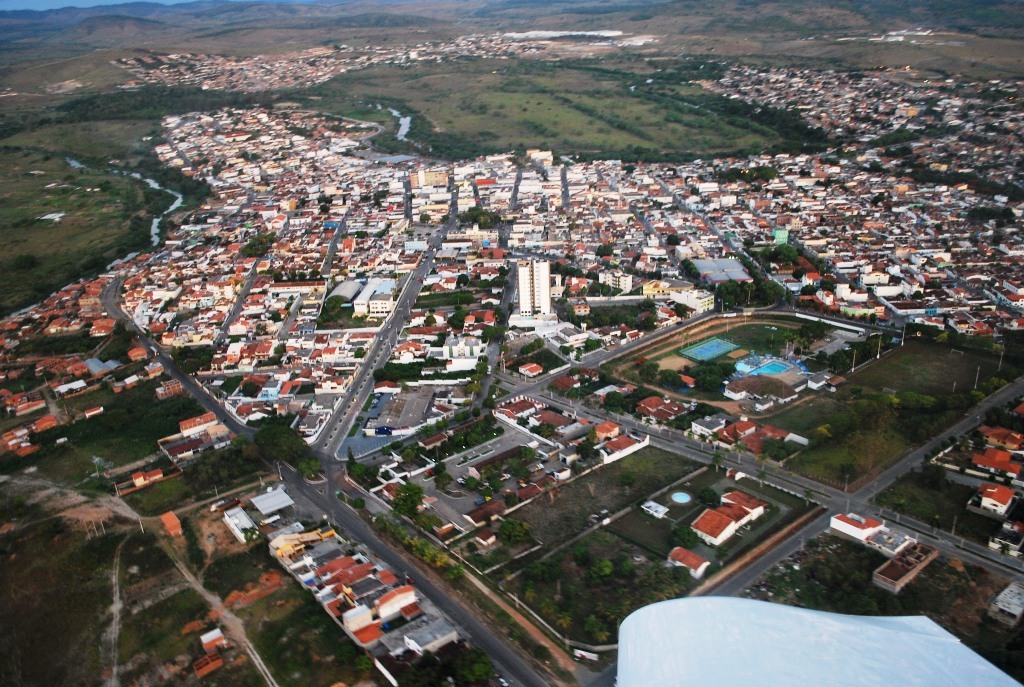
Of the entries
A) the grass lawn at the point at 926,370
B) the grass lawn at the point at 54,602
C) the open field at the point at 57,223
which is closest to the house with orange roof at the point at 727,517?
the grass lawn at the point at 926,370

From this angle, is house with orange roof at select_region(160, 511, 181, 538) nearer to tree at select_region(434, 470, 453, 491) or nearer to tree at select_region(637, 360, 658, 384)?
tree at select_region(434, 470, 453, 491)

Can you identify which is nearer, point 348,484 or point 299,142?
point 348,484

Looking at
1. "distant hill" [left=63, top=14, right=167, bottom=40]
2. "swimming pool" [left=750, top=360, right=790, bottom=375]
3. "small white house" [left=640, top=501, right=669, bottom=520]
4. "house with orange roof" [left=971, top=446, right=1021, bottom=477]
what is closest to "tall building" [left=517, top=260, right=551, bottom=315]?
"swimming pool" [left=750, top=360, right=790, bottom=375]

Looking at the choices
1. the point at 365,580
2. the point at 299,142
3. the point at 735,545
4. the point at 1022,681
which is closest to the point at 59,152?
the point at 299,142

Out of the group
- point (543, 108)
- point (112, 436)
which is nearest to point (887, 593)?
point (112, 436)

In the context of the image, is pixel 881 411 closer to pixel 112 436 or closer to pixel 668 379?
pixel 668 379

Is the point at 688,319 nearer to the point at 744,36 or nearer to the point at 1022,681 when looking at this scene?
the point at 1022,681
